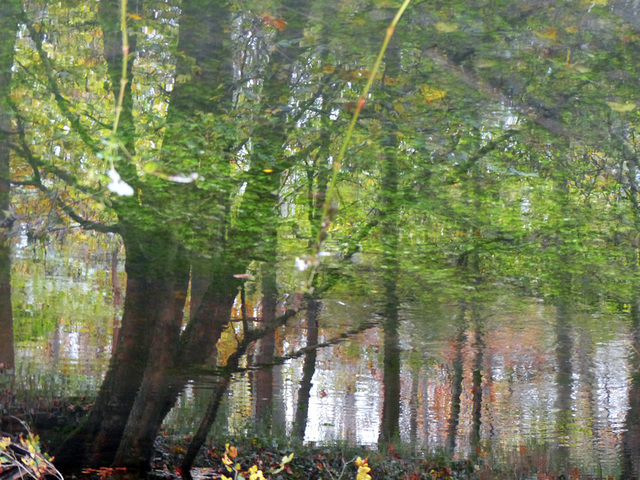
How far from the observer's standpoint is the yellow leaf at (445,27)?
2971 mm

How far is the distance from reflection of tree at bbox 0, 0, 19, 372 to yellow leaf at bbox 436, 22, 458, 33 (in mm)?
2170

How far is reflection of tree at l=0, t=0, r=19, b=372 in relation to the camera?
333 centimetres

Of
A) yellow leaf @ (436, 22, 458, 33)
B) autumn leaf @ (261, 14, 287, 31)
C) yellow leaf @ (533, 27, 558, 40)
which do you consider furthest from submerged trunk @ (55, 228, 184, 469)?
yellow leaf @ (533, 27, 558, 40)

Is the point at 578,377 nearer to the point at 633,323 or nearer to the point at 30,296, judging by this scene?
the point at 633,323

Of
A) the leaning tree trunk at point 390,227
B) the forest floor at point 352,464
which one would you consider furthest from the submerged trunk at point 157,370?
the leaning tree trunk at point 390,227

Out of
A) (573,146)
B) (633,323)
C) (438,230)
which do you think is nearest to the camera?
(573,146)

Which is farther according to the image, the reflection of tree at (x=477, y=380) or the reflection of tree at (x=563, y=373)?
the reflection of tree at (x=477, y=380)

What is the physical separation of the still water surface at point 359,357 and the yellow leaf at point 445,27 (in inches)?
68.3

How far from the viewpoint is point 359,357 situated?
4.81 m

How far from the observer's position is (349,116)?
10.6 ft

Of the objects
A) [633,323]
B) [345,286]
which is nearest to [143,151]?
[345,286]

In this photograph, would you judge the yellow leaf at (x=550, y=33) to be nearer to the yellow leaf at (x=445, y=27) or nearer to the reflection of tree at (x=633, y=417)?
the yellow leaf at (x=445, y=27)

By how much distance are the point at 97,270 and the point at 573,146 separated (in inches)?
113

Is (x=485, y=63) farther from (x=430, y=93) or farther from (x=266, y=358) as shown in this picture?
(x=266, y=358)
